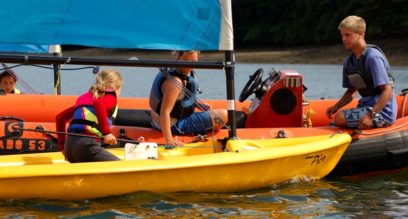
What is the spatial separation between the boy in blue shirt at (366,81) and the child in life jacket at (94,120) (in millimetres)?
2425

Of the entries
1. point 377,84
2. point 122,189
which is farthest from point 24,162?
point 377,84

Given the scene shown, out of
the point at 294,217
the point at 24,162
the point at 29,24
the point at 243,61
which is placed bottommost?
the point at 294,217

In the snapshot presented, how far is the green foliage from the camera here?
147 feet

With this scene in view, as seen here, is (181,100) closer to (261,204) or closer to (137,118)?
(137,118)

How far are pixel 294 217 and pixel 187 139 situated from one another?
1.64 metres

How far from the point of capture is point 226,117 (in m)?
7.97

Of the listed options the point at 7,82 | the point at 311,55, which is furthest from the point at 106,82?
the point at 311,55

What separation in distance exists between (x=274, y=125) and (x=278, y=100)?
10.5 inches

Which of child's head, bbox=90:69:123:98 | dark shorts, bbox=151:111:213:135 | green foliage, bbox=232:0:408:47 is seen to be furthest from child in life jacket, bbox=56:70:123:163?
green foliage, bbox=232:0:408:47

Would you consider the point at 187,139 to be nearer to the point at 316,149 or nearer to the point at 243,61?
the point at 316,149

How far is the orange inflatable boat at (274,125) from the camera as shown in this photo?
7.88 metres

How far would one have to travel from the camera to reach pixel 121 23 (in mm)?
7117

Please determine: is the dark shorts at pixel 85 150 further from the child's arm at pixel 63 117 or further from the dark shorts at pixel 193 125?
the dark shorts at pixel 193 125

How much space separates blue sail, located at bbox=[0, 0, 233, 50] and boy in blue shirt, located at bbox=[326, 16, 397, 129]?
4.88 feet
